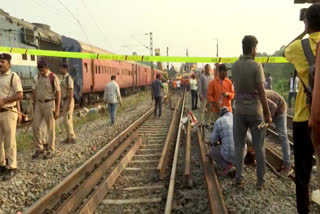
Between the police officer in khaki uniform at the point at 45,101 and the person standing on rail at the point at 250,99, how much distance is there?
405 cm

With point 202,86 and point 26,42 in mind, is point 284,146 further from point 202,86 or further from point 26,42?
point 26,42

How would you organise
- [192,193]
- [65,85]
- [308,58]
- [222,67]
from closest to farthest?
[308,58]
[192,193]
[222,67]
[65,85]

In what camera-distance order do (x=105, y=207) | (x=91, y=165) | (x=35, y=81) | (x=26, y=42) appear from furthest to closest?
(x=26, y=42) < (x=35, y=81) < (x=91, y=165) < (x=105, y=207)

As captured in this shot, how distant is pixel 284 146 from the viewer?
16.1 feet

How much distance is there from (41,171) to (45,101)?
1.62m

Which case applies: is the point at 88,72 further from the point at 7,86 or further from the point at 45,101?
the point at 7,86

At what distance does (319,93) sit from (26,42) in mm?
11156

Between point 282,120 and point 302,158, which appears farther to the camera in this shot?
point 282,120

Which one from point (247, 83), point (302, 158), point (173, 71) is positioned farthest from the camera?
point (173, 71)

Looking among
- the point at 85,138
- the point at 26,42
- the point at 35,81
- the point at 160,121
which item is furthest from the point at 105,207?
the point at 26,42

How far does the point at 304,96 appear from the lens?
272 cm

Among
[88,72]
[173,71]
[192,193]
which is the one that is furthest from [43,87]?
[173,71]

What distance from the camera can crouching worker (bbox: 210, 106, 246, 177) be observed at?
4.86m

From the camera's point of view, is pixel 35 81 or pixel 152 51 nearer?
pixel 35 81
